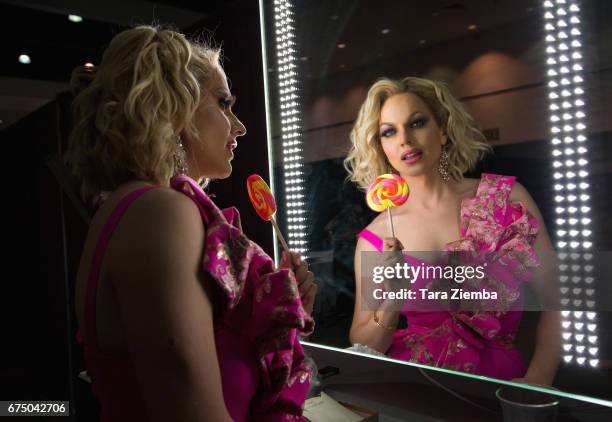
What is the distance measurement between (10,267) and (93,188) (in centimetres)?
511

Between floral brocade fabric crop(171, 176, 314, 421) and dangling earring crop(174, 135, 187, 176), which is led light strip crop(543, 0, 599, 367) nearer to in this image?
floral brocade fabric crop(171, 176, 314, 421)

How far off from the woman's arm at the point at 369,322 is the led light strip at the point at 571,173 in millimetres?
558

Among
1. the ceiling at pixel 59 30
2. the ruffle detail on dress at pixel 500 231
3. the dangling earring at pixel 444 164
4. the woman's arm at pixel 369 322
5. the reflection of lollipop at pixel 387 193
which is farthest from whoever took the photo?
the ceiling at pixel 59 30

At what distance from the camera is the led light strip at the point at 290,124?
2225 millimetres

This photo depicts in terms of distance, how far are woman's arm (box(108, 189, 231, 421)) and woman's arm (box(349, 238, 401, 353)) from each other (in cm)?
103

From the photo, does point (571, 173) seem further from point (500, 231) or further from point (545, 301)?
point (545, 301)

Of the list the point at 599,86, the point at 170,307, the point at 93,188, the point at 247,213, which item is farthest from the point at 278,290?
the point at 247,213

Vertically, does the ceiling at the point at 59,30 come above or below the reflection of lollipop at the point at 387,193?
above

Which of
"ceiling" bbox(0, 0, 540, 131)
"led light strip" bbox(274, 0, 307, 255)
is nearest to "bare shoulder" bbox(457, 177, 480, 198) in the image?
"ceiling" bbox(0, 0, 540, 131)

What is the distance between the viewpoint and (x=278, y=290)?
1.05 m

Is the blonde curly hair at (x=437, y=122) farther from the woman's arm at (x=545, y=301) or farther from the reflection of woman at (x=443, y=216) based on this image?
the woman's arm at (x=545, y=301)

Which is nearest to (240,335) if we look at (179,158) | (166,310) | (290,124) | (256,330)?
(256,330)

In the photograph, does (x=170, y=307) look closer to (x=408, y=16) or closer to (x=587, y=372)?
(x=587, y=372)

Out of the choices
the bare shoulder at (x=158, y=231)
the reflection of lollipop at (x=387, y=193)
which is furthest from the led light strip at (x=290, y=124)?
the bare shoulder at (x=158, y=231)
